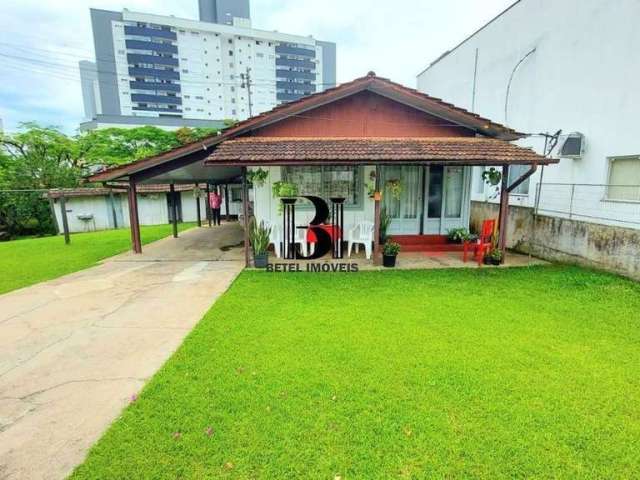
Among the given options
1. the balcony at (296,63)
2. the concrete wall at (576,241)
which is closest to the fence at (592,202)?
the concrete wall at (576,241)

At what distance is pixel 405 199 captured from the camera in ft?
30.8

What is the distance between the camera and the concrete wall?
256 inches

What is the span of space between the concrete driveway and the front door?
444 centimetres

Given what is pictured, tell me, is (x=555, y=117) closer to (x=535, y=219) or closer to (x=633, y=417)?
(x=535, y=219)

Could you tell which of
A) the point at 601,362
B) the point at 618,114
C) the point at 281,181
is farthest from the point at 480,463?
the point at 618,114

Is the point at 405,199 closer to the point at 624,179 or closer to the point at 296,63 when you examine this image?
the point at 624,179

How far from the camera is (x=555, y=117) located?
8859 mm

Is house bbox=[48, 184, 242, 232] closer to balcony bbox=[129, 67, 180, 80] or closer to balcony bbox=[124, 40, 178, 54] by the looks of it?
balcony bbox=[129, 67, 180, 80]

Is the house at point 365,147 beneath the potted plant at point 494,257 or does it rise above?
above

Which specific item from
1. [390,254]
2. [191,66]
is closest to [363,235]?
[390,254]

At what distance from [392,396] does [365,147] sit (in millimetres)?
5890

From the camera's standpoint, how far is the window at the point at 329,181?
357 inches

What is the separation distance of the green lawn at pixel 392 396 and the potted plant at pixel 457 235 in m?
3.78

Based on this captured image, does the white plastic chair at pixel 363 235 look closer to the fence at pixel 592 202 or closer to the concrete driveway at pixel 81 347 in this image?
the concrete driveway at pixel 81 347
